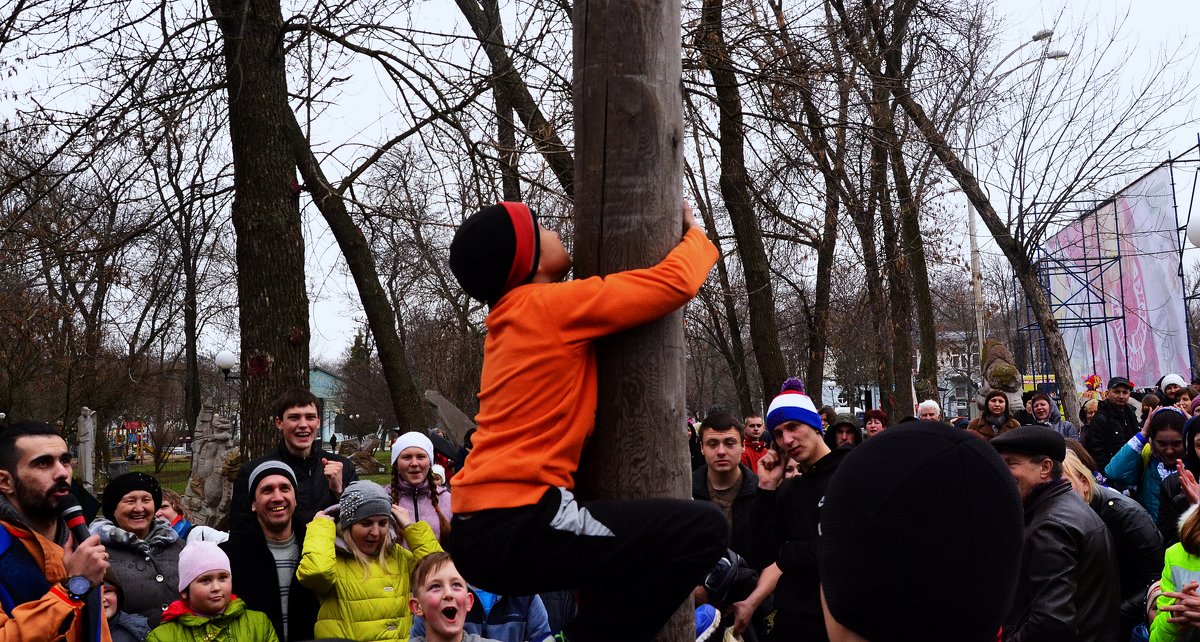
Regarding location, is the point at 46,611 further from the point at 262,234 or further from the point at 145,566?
the point at 262,234

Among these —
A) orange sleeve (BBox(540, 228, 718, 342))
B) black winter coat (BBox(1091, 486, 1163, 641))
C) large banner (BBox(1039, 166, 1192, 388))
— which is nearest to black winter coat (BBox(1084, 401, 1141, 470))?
black winter coat (BBox(1091, 486, 1163, 641))

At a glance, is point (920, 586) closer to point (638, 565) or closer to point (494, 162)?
point (638, 565)

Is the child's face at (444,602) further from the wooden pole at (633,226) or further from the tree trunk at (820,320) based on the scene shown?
the tree trunk at (820,320)

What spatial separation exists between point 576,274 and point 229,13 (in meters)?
7.40

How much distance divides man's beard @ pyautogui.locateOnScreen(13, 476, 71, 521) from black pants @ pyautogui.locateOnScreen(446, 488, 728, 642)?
260cm

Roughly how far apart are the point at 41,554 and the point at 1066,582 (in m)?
4.21

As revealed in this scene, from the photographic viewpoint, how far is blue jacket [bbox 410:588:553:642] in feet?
17.6

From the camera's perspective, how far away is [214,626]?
5227 millimetres

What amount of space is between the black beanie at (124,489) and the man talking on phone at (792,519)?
3.57 metres

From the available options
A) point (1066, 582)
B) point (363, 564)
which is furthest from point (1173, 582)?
A: point (363, 564)

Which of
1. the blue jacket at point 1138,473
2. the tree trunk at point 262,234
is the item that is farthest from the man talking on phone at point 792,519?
the tree trunk at point 262,234

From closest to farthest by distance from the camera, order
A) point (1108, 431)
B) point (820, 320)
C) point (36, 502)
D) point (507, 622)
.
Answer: point (36, 502) → point (507, 622) → point (1108, 431) → point (820, 320)

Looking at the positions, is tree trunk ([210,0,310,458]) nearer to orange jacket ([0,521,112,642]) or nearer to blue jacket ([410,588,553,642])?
blue jacket ([410,588,553,642])

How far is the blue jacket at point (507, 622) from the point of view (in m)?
5.36
